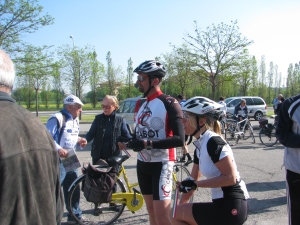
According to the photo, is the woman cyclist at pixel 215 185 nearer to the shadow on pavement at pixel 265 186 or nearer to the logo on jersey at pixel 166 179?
the logo on jersey at pixel 166 179

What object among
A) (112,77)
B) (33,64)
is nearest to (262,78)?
(112,77)

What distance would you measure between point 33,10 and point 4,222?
1834cm

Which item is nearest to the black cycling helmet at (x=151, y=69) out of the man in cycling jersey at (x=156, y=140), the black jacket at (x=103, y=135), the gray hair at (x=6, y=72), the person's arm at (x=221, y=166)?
the man in cycling jersey at (x=156, y=140)

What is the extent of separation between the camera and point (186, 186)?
271 cm

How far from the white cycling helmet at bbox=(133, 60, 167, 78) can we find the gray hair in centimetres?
175

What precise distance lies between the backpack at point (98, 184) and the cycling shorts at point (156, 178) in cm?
108

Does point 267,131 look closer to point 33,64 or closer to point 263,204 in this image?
point 263,204

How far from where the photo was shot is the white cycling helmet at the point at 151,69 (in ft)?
10.9

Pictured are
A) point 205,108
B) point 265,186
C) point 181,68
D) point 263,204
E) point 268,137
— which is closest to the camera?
point 205,108

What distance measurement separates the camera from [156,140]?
10.3ft

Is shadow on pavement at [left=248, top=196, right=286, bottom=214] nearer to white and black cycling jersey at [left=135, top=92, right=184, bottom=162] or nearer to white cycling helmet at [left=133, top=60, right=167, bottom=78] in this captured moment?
white and black cycling jersey at [left=135, top=92, right=184, bottom=162]

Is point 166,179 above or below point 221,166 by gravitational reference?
below

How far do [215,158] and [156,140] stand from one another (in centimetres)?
67

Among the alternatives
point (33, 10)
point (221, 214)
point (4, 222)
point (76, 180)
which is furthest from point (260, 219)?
point (33, 10)
